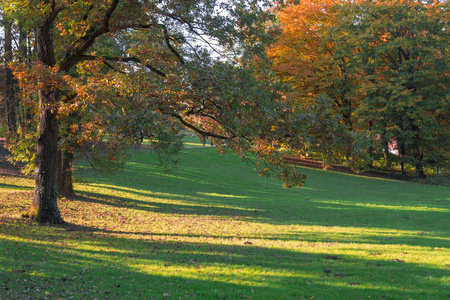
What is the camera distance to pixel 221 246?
436 inches

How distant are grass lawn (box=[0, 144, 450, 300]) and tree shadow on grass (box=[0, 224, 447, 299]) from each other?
2cm

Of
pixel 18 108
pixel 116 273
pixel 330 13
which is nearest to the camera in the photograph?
pixel 116 273

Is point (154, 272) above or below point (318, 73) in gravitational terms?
below

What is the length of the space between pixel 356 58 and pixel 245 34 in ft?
86.6

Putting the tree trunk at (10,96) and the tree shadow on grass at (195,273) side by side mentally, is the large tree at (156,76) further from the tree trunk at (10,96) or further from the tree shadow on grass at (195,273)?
the tree trunk at (10,96)

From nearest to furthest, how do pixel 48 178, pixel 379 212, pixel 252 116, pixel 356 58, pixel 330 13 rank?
1. pixel 252 116
2. pixel 48 178
3. pixel 379 212
4. pixel 356 58
5. pixel 330 13

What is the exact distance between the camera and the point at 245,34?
38.2 ft

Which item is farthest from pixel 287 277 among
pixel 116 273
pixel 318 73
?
pixel 318 73

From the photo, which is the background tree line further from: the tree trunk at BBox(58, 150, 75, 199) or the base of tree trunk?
the base of tree trunk

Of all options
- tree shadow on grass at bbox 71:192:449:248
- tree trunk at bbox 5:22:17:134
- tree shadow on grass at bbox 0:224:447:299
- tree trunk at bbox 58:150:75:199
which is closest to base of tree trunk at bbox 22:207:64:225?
tree shadow on grass at bbox 0:224:447:299

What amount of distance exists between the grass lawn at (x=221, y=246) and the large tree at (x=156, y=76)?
261 cm

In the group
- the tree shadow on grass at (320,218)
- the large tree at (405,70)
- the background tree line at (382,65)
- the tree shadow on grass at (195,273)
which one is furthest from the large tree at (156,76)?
the large tree at (405,70)

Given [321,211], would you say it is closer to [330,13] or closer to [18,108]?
[18,108]

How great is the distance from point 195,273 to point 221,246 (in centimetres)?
310
